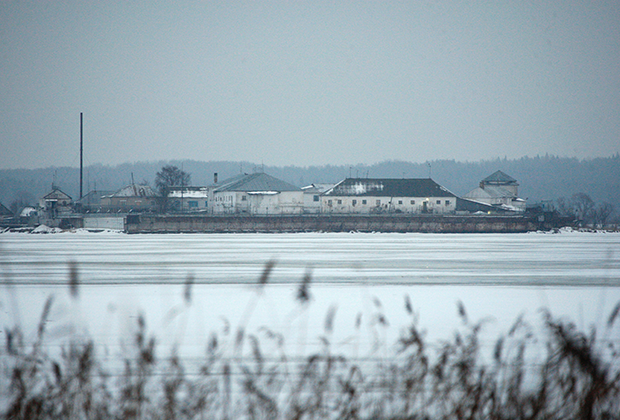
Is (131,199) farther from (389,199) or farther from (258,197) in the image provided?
(389,199)

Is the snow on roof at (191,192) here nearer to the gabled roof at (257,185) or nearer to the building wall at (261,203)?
the gabled roof at (257,185)

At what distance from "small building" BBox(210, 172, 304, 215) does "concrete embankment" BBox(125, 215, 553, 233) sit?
10.2 metres

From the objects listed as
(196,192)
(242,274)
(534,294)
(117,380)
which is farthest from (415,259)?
(196,192)

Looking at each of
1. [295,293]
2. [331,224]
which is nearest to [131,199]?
[331,224]

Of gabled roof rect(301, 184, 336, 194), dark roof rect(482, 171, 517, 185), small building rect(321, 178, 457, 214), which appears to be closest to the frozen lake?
small building rect(321, 178, 457, 214)

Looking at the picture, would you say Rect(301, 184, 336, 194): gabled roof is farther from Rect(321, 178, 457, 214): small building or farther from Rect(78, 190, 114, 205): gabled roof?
Rect(78, 190, 114, 205): gabled roof

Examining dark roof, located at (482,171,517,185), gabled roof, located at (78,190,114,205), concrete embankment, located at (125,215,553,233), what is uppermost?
dark roof, located at (482,171,517,185)

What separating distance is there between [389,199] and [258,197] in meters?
17.4

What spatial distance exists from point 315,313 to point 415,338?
7.48m

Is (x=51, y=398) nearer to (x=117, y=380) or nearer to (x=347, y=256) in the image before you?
(x=117, y=380)

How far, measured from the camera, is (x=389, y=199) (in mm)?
80438

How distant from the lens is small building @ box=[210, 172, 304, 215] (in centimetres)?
7944

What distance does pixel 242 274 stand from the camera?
2000cm

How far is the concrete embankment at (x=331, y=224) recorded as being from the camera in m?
67.0
